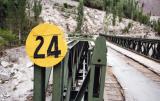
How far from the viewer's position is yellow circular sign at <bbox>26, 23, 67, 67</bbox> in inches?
165

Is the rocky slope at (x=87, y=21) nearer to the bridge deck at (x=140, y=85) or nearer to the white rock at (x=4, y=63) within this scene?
the white rock at (x=4, y=63)

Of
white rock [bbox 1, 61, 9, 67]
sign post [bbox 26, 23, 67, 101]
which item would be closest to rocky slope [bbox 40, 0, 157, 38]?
white rock [bbox 1, 61, 9, 67]

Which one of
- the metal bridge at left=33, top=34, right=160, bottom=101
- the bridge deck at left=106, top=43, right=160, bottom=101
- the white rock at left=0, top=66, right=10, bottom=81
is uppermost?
the metal bridge at left=33, top=34, right=160, bottom=101

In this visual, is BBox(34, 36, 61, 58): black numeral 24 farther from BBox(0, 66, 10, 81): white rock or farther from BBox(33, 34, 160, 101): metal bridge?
BBox(0, 66, 10, 81): white rock

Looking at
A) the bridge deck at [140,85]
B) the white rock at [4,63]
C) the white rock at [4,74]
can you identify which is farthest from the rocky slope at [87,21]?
the bridge deck at [140,85]

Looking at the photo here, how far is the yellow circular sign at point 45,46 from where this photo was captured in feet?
13.7

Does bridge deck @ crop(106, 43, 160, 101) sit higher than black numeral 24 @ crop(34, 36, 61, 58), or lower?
lower

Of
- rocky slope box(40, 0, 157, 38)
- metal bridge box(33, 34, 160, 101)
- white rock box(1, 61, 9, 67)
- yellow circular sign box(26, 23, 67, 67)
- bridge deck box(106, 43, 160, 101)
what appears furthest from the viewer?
rocky slope box(40, 0, 157, 38)

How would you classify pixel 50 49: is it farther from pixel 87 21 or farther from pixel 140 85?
pixel 87 21

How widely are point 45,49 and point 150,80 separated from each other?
7.65 metres

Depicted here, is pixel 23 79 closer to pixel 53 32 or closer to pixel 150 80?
pixel 150 80

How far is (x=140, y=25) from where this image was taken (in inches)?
5182

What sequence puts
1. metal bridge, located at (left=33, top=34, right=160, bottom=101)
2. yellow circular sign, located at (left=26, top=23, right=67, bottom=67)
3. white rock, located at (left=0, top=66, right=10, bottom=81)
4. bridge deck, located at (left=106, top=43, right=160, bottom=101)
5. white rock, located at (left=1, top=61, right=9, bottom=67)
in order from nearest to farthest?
yellow circular sign, located at (left=26, top=23, right=67, bottom=67) < metal bridge, located at (left=33, top=34, right=160, bottom=101) < bridge deck, located at (left=106, top=43, right=160, bottom=101) < white rock, located at (left=0, top=66, right=10, bottom=81) < white rock, located at (left=1, top=61, right=9, bottom=67)

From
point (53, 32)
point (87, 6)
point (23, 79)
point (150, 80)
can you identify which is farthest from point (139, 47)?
point (87, 6)
